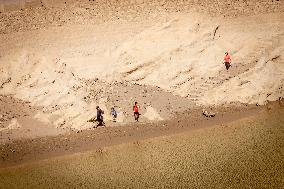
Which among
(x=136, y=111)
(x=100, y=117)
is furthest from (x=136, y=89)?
(x=100, y=117)

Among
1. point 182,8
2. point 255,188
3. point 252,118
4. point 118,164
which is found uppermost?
point 182,8

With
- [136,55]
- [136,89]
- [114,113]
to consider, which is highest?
[136,55]

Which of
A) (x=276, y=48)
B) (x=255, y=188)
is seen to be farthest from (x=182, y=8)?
(x=255, y=188)

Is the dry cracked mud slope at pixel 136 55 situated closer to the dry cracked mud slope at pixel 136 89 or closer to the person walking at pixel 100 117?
the dry cracked mud slope at pixel 136 89

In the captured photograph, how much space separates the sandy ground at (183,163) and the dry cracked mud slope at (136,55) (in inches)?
71.3

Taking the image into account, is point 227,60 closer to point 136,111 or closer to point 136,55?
point 136,55

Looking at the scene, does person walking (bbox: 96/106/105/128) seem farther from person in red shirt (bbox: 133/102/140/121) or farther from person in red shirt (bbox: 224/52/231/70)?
person in red shirt (bbox: 224/52/231/70)

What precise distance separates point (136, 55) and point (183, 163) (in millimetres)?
7966

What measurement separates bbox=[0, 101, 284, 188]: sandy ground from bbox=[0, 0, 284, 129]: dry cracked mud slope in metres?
1.81

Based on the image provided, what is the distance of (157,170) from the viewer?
1470 cm

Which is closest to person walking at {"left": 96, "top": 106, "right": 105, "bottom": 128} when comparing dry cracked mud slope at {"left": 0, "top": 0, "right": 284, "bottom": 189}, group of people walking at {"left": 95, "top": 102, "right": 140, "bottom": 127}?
group of people walking at {"left": 95, "top": 102, "right": 140, "bottom": 127}

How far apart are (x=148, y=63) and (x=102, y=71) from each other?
2.60m

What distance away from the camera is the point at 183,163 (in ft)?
48.5

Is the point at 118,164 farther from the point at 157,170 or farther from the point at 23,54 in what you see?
the point at 23,54
